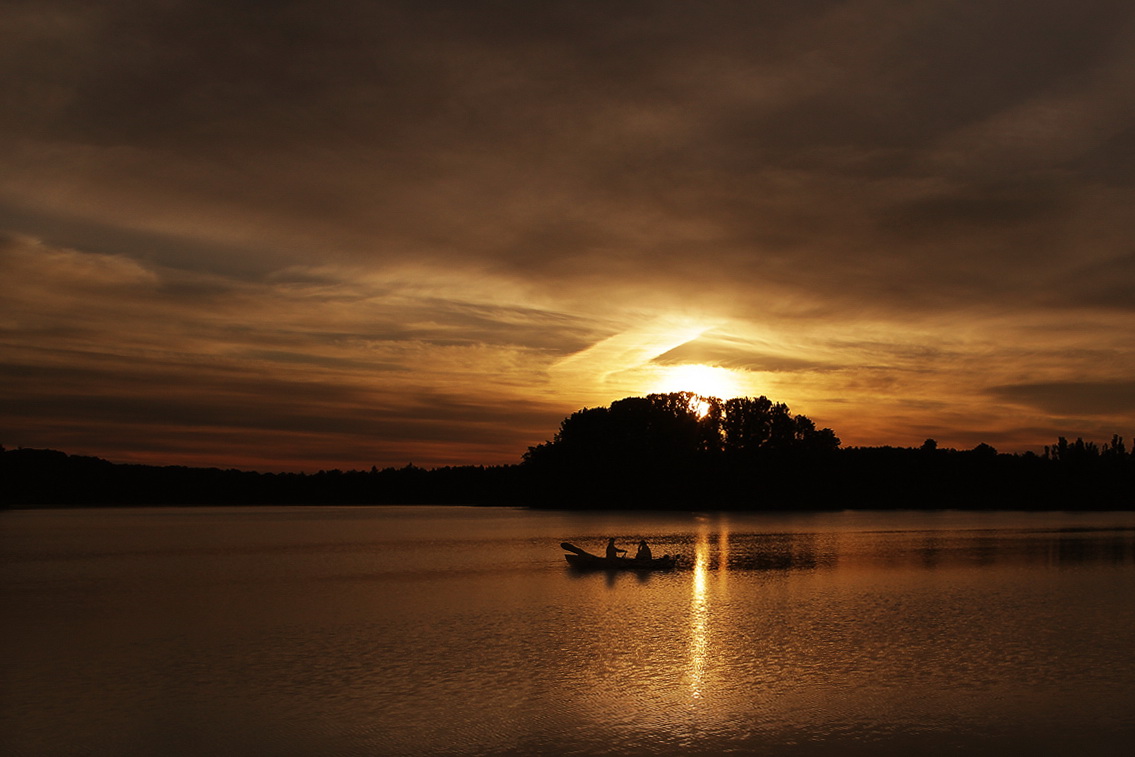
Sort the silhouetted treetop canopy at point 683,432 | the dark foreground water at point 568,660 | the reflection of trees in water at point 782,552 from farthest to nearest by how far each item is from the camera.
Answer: the silhouetted treetop canopy at point 683,432, the reflection of trees in water at point 782,552, the dark foreground water at point 568,660

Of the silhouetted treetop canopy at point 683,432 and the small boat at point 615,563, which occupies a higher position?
the silhouetted treetop canopy at point 683,432

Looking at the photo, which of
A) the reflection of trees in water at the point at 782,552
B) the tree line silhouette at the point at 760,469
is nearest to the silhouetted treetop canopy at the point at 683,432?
the tree line silhouette at the point at 760,469

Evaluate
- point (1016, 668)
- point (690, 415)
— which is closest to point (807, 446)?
point (690, 415)

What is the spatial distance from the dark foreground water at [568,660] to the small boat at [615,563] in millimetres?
1408

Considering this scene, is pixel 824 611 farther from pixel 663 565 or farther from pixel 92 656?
pixel 92 656

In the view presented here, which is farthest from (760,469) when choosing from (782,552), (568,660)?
(568,660)

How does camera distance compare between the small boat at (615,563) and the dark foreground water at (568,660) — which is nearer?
the dark foreground water at (568,660)

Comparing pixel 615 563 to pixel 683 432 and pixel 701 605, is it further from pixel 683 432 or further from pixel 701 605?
pixel 683 432

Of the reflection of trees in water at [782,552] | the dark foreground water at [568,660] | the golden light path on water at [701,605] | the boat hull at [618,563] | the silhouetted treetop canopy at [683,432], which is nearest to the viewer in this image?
the dark foreground water at [568,660]

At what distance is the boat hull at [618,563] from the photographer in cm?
4256

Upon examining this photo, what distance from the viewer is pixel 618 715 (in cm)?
1562

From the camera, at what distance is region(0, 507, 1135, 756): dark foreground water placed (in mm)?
14461

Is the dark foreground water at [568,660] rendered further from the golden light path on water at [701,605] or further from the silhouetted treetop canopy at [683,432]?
the silhouetted treetop canopy at [683,432]

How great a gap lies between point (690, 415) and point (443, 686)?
120277 mm
